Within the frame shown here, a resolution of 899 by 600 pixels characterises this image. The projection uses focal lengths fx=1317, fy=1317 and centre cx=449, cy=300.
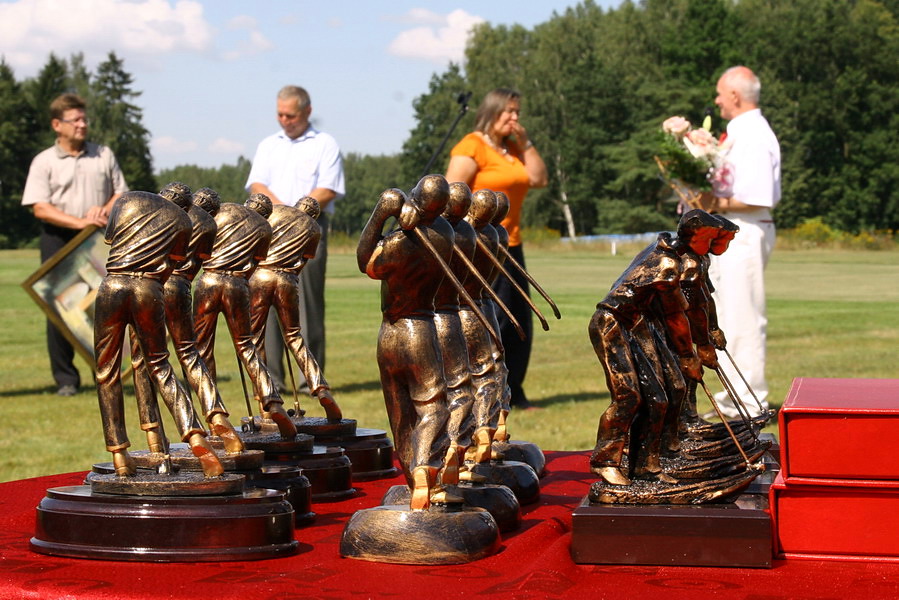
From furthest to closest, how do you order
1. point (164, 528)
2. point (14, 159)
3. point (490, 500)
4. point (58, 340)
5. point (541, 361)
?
point (14, 159)
point (541, 361)
point (58, 340)
point (490, 500)
point (164, 528)

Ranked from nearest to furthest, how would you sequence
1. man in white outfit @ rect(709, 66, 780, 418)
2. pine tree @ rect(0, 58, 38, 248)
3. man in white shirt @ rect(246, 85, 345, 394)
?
man in white outfit @ rect(709, 66, 780, 418) → man in white shirt @ rect(246, 85, 345, 394) → pine tree @ rect(0, 58, 38, 248)

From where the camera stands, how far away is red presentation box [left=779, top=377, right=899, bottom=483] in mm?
4184

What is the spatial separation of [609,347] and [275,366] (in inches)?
202

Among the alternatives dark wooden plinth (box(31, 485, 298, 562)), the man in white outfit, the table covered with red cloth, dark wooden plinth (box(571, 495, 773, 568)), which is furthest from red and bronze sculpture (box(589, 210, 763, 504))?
the man in white outfit

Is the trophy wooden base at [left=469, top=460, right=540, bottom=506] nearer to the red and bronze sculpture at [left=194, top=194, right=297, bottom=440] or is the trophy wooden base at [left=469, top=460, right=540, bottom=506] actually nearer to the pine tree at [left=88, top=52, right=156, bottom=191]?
the red and bronze sculpture at [left=194, top=194, right=297, bottom=440]

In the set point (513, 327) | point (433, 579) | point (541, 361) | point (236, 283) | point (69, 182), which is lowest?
point (541, 361)

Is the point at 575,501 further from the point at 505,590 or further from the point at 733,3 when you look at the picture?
the point at 733,3

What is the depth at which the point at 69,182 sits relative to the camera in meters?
9.90

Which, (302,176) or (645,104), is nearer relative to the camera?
(302,176)

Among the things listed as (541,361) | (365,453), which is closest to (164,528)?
(365,453)

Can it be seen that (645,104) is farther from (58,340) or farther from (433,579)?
(433,579)

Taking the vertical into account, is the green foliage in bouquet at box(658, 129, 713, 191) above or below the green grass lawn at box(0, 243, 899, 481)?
above

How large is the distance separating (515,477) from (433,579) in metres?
1.45

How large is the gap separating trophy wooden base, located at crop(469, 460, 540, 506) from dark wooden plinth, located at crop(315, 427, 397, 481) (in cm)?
78
